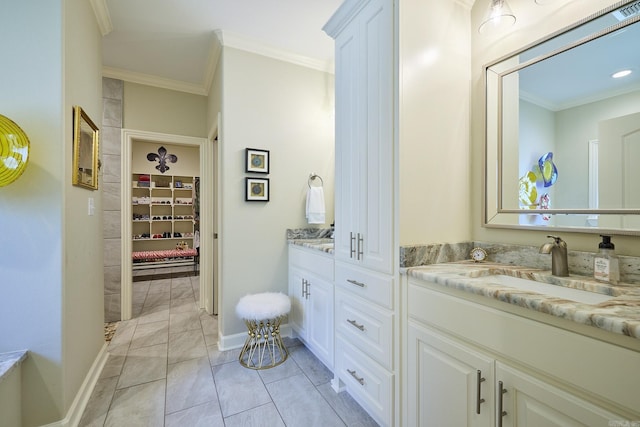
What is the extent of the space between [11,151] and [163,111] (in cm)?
229

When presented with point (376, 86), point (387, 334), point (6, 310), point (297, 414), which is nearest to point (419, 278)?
point (387, 334)

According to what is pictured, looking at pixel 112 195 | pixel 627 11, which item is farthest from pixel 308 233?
pixel 627 11

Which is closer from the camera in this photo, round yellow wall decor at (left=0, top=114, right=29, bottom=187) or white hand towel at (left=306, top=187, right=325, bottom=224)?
round yellow wall decor at (left=0, top=114, right=29, bottom=187)

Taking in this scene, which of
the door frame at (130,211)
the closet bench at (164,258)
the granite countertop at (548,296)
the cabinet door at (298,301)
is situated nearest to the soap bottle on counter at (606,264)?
the granite countertop at (548,296)

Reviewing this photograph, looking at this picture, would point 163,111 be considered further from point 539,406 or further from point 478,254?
point 539,406

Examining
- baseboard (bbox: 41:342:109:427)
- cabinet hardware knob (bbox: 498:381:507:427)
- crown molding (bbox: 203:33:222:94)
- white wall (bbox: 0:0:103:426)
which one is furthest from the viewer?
crown molding (bbox: 203:33:222:94)

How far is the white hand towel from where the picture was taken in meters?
2.74

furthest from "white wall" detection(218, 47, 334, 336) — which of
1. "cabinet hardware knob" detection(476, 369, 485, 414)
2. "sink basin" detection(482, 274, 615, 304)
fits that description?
"cabinet hardware knob" detection(476, 369, 485, 414)

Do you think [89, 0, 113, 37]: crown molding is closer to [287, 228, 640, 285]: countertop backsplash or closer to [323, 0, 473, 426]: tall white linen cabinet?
[323, 0, 473, 426]: tall white linen cabinet

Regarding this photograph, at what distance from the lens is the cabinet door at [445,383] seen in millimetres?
1031

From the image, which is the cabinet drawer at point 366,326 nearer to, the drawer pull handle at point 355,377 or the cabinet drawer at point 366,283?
the cabinet drawer at point 366,283

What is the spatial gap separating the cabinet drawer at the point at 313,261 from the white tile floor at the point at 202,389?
2.47 ft

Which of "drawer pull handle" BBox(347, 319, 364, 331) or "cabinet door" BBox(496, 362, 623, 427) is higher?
"cabinet door" BBox(496, 362, 623, 427)

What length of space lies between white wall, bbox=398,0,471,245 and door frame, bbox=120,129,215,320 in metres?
2.62
